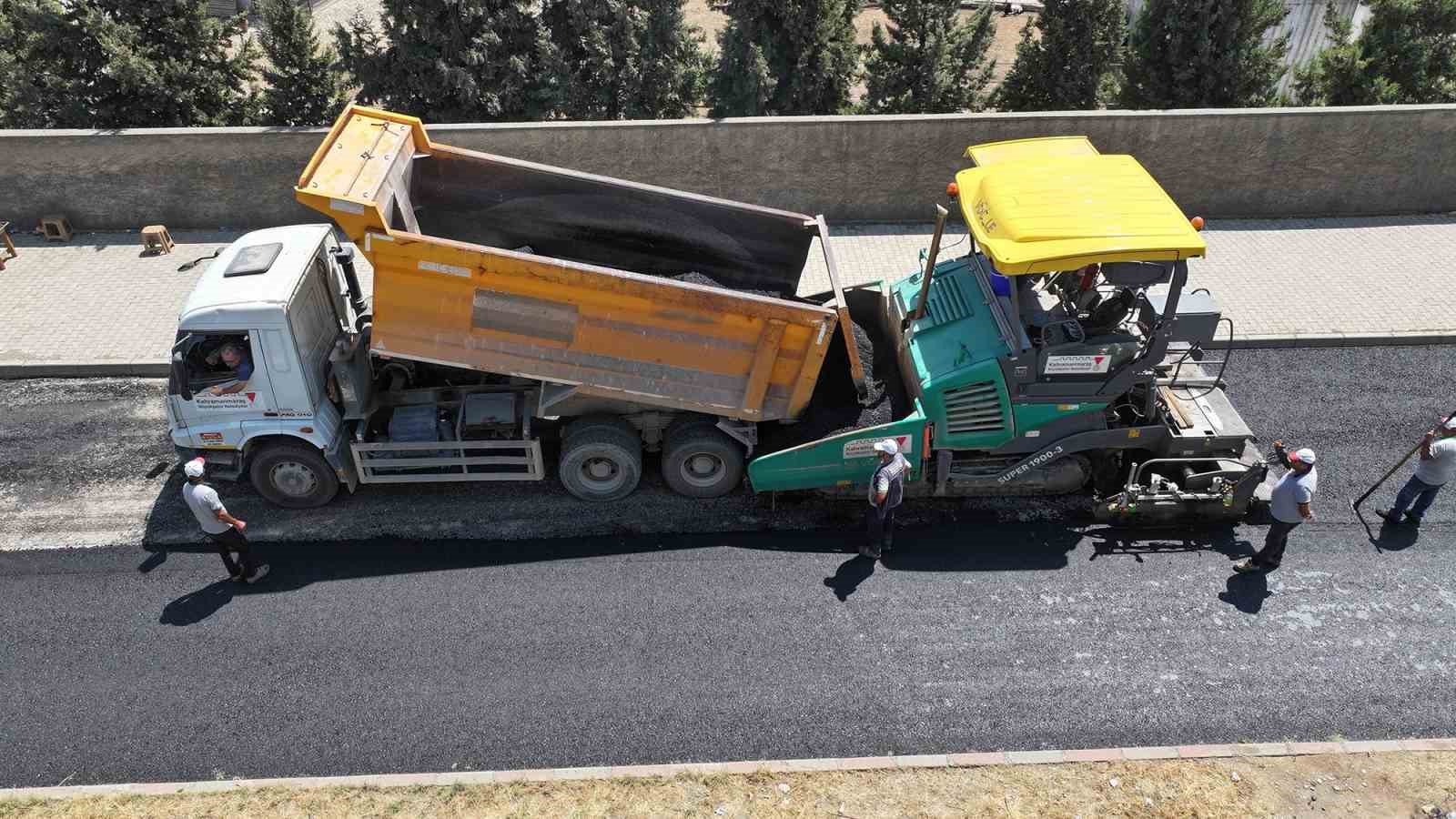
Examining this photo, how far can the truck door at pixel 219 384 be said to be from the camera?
8.24 m

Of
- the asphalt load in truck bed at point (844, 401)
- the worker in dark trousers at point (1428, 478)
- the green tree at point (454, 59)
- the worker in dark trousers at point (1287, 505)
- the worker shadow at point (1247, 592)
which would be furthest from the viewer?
the green tree at point (454, 59)

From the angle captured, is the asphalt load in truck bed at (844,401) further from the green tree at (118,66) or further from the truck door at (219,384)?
the green tree at (118,66)

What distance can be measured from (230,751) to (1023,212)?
7.39 metres

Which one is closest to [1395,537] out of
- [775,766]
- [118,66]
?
[775,766]

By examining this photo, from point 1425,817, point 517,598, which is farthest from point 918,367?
point 1425,817

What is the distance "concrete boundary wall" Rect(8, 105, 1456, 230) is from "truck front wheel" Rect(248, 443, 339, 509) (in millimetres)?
6240

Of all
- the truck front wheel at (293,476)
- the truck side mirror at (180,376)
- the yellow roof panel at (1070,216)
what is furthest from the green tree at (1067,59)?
the truck side mirror at (180,376)

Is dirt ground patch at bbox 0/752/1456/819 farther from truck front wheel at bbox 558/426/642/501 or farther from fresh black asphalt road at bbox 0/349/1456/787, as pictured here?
truck front wheel at bbox 558/426/642/501

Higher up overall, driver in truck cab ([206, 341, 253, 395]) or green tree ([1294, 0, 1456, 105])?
green tree ([1294, 0, 1456, 105])

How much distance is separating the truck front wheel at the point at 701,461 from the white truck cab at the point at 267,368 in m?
3.08

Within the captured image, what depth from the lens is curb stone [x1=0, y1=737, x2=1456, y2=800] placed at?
658cm

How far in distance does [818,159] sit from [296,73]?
8.22 meters

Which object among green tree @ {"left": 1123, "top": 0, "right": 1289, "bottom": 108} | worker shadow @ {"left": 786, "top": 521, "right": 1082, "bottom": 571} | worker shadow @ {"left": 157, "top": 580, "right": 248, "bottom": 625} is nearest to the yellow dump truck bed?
worker shadow @ {"left": 786, "top": 521, "right": 1082, "bottom": 571}

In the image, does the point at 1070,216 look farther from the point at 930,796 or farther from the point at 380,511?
the point at 380,511
